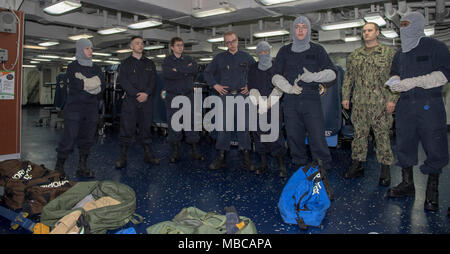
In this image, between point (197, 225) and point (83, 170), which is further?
point (83, 170)

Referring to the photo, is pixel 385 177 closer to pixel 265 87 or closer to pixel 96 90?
pixel 265 87

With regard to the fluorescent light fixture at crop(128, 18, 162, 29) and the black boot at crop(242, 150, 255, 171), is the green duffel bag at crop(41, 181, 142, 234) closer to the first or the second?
the black boot at crop(242, 150, 255, 171)

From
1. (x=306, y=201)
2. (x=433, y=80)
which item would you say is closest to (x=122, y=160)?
(x=306, y=201)

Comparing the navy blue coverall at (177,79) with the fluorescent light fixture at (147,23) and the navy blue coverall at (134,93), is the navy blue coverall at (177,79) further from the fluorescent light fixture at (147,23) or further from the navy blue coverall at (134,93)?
the fluorescent light fixture at (147,23)

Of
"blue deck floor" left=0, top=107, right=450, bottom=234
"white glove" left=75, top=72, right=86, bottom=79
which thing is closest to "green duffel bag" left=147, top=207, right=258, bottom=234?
"blue deck floor" left=0, top=107, right=450, bottom=234

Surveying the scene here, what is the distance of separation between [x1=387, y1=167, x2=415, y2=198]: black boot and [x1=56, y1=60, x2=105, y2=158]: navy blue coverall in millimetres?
3272

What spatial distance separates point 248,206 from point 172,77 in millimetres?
2418

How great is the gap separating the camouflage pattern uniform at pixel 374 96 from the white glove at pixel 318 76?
0.59m

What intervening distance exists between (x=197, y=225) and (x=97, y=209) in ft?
2.29

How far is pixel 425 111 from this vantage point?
2676mm

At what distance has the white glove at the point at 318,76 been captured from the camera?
3.03 m

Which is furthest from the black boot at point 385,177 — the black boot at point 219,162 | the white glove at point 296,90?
the black boot at point 219,162

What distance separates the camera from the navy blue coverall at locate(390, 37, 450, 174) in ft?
8.71
